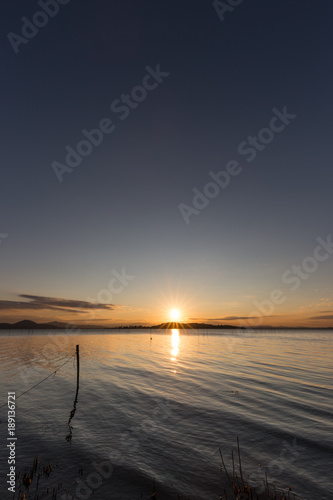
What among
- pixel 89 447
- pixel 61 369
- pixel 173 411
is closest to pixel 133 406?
pixel 173 411

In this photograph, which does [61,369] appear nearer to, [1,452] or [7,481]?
[1,452]

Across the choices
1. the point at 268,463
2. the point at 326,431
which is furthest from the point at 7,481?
the point at 326,431

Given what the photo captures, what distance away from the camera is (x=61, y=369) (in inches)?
1722

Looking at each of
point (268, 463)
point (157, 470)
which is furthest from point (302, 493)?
point (157, 470)

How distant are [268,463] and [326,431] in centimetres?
670

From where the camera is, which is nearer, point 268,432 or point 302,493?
point 302,493

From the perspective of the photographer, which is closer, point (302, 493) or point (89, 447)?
point (302, 493)

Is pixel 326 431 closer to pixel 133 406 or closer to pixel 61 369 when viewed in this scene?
pixel 133 406

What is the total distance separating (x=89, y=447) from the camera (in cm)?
1608

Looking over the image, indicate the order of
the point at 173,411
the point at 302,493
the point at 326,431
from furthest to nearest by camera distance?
the point at 173,411, the point at 326,431, the point at 302,493

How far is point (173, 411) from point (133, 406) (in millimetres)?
3703

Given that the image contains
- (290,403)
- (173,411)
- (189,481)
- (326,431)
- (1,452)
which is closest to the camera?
(189,481)

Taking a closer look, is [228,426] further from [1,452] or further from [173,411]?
[1,452]

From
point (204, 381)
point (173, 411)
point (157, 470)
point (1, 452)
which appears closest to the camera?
point (157, 470)
